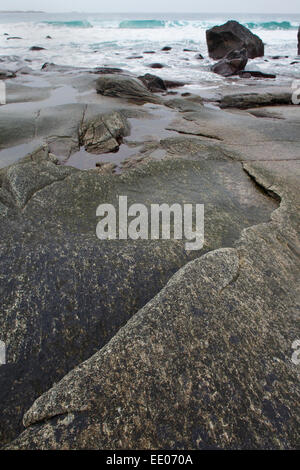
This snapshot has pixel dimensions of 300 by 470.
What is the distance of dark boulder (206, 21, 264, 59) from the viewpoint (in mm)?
19969

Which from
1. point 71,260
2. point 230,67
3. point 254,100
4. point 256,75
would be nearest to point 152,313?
point 71,260

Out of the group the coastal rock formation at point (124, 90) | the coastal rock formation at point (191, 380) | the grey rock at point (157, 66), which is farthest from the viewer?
the grey rock at point (157, 66)

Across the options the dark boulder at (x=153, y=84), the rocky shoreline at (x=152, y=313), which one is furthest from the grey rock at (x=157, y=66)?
the rocky shoreline at (x=152, y=313)

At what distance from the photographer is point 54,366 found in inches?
87.0

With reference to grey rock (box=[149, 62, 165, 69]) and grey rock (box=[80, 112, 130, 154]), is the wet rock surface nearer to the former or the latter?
grey rock (box=[80, 112, 130, 154])

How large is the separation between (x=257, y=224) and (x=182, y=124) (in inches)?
176

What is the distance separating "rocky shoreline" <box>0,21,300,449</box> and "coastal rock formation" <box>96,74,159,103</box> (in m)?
4.87

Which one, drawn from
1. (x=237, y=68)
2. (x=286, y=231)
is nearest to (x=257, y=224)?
(x=286, y=231)

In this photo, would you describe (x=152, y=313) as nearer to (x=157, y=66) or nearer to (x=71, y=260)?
(x=71, y=260)

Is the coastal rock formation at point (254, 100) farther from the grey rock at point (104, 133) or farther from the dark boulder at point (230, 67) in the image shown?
the dark boulder at point (230, 67)

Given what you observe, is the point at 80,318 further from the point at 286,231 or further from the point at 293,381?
the point at 286,231

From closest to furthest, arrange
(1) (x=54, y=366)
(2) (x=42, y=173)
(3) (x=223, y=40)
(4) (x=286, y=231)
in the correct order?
1. (1) (x=54, y=366)
2. (4) (x=286, y=231)
3. (2) (x=42, y=173)
4. (3) (x=223, y=40)

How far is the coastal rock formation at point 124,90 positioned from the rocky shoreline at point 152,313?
487 cm

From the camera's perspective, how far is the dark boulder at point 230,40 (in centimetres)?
1997
